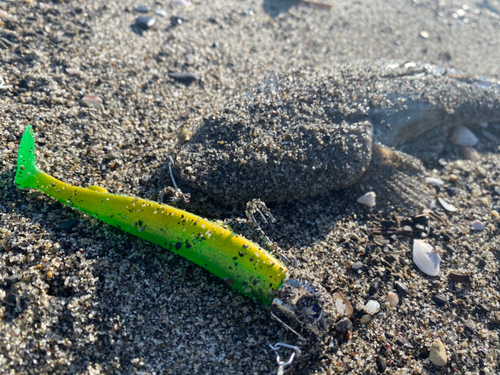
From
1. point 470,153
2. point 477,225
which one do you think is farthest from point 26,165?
point 470,153

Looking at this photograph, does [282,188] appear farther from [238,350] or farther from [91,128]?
[91,128]

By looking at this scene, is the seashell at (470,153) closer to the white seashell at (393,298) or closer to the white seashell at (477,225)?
the white seashell at (477,225)

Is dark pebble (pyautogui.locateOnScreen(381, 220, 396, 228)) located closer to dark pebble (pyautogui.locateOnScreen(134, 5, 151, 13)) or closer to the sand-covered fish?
the sand-covered fish

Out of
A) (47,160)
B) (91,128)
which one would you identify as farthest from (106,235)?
(91,128)

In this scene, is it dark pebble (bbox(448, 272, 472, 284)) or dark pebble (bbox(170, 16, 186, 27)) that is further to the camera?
dark pebble (bbox(170, 16, 186, 27))

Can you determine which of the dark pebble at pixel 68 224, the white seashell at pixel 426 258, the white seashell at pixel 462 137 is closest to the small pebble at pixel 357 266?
the white seashell at pixel 426 258

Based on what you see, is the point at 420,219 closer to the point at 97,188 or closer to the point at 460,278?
the point at 460,278

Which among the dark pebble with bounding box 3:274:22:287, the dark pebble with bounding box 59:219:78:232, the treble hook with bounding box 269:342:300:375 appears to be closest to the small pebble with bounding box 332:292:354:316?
the treble hook with bounding box 269:342:300:375
